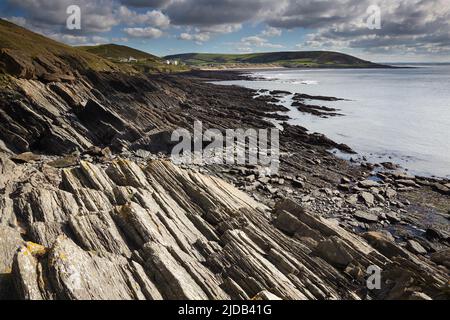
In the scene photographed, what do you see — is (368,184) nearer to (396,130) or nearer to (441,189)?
(441,189)

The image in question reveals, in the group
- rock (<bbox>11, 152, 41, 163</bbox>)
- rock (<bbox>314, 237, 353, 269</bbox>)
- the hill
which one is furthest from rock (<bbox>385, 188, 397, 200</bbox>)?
the hill

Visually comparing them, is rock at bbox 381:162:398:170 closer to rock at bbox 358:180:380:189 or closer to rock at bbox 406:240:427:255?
rock at bbox 358:180:380:189

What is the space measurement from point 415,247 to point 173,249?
64.1ft

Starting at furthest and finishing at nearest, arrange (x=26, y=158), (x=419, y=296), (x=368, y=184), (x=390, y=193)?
(x=26, y=158)
(x=368, y=184)
(x=390, y=193)
(x=419, y=296)

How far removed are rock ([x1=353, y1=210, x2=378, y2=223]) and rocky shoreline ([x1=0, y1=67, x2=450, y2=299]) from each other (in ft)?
0.33

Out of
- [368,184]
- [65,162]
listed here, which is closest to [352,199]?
[368,184]

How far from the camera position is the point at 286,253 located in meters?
16.9

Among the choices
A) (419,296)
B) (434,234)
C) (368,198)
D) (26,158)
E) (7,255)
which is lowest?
(434,234)

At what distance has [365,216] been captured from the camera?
2773 cm

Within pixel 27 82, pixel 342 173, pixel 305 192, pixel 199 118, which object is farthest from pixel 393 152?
pixel 27 82

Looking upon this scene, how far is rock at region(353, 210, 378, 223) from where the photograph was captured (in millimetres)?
27328
